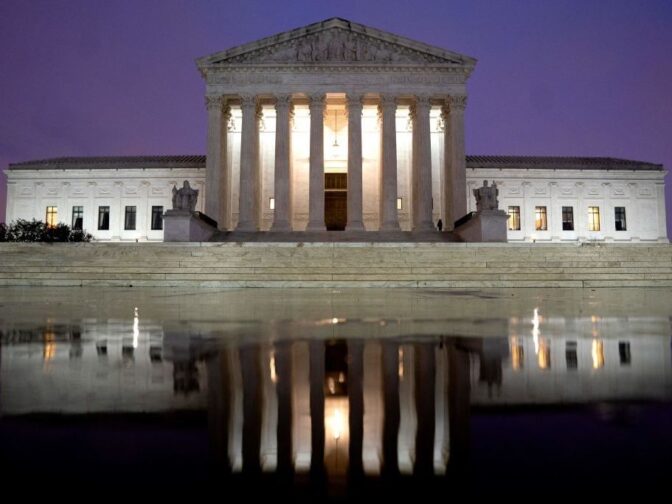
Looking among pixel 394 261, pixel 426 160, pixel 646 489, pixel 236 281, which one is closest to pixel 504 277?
pixel 394 261

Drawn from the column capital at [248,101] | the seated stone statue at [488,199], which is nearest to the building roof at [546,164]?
the seated stone statue at [488,199]

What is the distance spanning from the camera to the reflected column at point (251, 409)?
1.66m

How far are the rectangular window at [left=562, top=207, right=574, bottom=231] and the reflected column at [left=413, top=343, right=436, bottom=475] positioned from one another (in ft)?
159

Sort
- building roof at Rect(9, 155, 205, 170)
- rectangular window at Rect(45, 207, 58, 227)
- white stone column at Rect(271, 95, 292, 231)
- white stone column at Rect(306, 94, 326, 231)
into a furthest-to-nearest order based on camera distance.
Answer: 1. rectangular window at Rect(45, 207, 58, 227)
2. building roof at Rect(9, 155, 205, 170)
3. white stone column at Rect(271, 95, 292, 231)
4. white stone column at Rect(306, 94, 326, 231)

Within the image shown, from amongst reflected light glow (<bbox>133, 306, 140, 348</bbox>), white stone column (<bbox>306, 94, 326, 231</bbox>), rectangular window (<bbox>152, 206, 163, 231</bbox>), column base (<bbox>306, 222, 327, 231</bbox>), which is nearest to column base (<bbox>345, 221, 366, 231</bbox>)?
column base (<bbox>306, 222, 327, 231</bbox>)

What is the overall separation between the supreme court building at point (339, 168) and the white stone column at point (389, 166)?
0.32 ft

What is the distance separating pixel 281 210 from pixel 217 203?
4462 mm

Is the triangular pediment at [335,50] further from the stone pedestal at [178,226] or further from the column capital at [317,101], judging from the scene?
the stone pedestal at [178,226]

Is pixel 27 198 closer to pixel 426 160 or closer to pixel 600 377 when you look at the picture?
pixel 426 160

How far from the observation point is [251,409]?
2.22 metres

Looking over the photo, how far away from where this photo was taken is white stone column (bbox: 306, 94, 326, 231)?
110 ft

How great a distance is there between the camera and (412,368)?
316cm

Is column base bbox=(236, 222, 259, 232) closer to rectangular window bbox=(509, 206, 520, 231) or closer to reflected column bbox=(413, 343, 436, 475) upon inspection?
rectangular window bbox=(509, 206, 520, 231)

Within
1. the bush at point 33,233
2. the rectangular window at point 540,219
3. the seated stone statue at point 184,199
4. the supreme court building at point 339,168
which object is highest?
the supreme court building at point 339,168
